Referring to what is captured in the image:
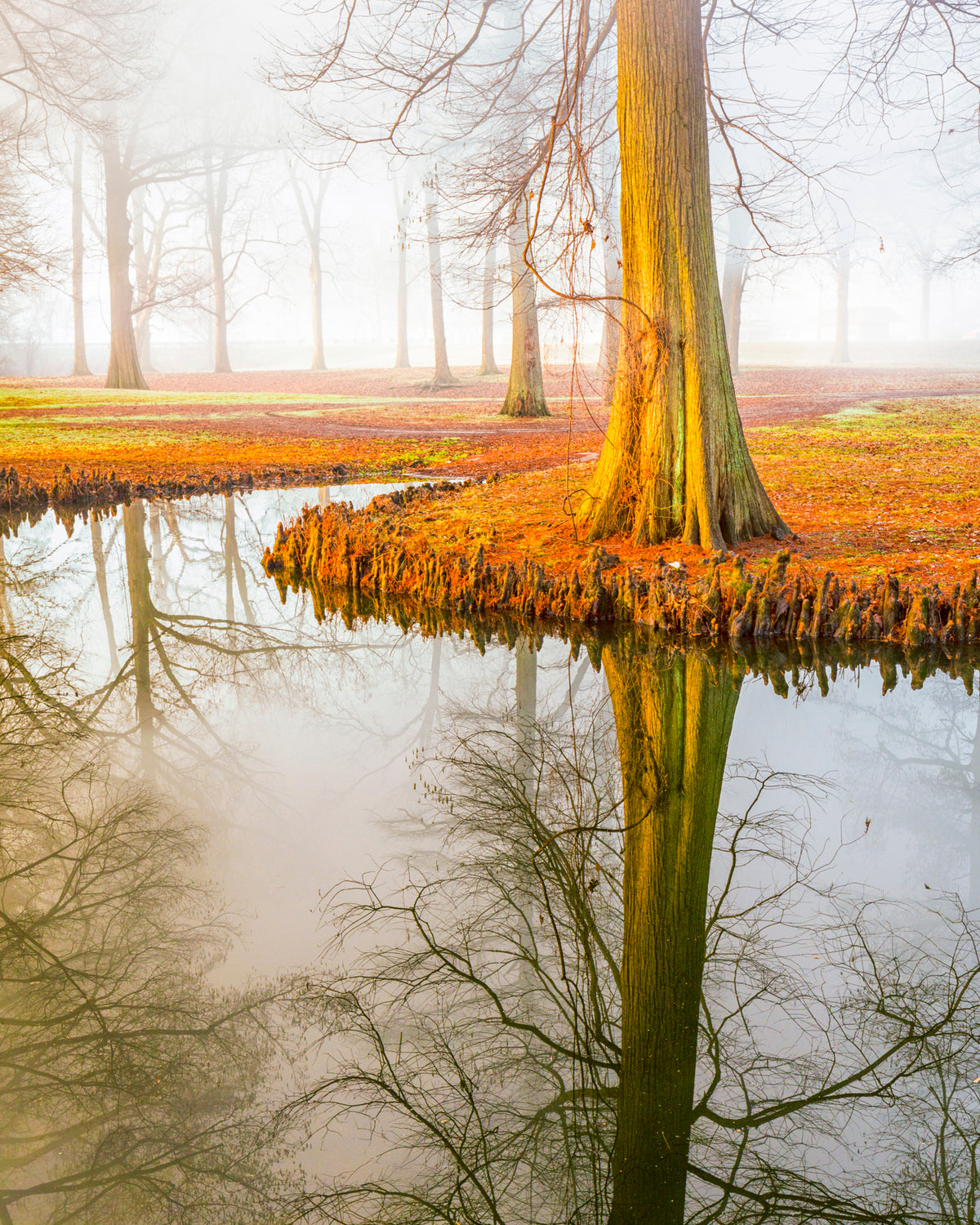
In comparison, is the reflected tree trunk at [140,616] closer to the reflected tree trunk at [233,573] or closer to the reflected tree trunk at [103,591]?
the reflected tree trunk at [103,591]

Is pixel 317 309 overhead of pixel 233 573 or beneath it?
overhead

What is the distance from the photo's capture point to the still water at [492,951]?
189 cm

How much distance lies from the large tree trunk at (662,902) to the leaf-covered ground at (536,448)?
179 centimetres

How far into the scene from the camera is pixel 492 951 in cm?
262

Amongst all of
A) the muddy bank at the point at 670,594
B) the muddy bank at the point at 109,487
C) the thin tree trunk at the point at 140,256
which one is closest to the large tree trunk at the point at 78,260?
the thin tree trunk at the point at 140,256

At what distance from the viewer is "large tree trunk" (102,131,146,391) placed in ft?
93.2

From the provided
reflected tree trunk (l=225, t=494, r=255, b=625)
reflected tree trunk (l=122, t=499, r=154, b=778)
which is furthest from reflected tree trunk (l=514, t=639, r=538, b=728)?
reflected tree trunk (l=225, t=494, r=255, b=625)

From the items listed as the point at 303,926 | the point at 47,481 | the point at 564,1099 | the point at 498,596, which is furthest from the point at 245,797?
the point at 47,481

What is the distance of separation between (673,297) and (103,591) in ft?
15.9

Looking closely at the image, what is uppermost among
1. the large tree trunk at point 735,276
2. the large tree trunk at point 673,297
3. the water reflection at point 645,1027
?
the large tree trunk at point 735,276

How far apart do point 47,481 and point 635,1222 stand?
1143 cm

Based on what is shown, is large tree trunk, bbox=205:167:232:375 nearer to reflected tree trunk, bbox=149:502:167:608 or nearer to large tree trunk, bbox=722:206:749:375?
large tree trunk, bbox=722:206:749:375

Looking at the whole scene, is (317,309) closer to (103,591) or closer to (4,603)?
(103,591)

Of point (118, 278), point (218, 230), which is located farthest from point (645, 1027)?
point (218, 230)
